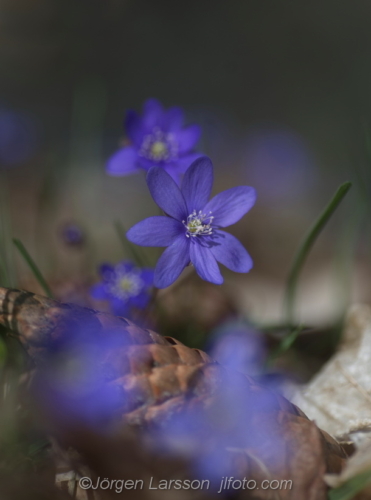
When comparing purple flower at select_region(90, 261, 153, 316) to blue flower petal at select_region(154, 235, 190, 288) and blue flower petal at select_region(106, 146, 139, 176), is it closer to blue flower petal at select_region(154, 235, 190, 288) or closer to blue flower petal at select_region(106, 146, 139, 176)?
blue flower petal at select_region(106, 146, 139, 176)

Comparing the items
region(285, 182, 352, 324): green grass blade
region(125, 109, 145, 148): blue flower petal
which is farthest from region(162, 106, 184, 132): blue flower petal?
region(285, 182, 352, 324): green grass blade

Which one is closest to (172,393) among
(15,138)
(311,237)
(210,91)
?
(311,237)

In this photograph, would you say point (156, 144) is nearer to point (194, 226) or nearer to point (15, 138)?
point (194, 226)

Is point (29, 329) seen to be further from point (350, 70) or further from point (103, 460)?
point (350, 70)

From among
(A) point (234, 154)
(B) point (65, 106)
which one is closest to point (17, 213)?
(B) point (65, 106)

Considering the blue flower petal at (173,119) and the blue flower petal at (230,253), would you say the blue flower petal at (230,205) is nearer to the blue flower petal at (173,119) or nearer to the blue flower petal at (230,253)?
the blue flower petal at (230,253)

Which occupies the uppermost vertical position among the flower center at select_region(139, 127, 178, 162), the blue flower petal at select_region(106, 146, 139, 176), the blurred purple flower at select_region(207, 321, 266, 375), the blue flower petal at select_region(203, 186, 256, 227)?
the flower center at select_region(139, 127, 178, 162)
